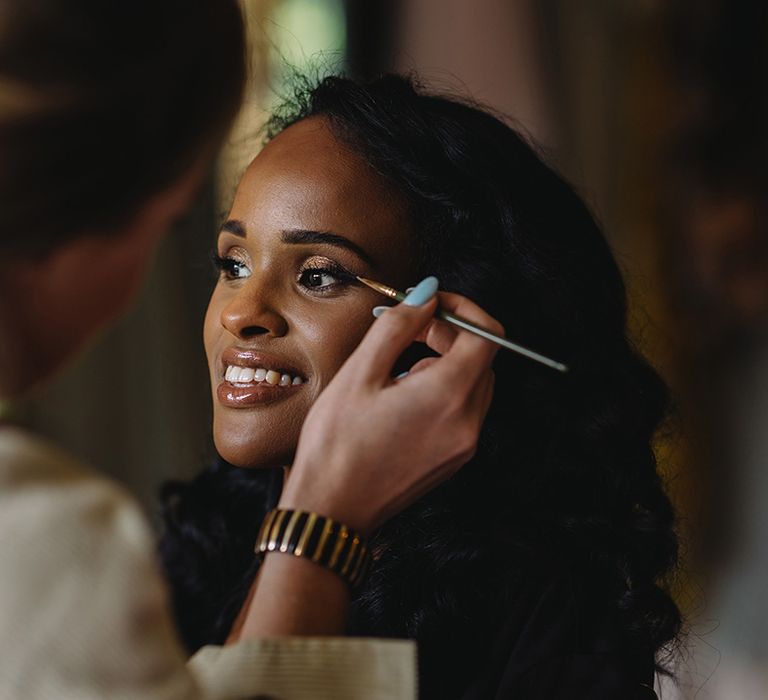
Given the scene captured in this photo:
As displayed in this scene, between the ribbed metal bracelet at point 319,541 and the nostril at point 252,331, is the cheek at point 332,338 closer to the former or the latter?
the nostril at point 252,331

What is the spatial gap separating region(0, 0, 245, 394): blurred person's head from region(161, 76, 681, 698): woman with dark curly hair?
0.48 meters

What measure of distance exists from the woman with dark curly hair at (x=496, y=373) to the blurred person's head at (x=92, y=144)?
0.48 m

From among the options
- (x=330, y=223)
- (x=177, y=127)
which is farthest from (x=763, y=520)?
(x=177, y=127)

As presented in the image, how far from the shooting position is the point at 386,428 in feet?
2.77

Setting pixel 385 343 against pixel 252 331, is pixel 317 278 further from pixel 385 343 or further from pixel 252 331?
pixel 385 343

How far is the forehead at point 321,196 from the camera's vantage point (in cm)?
114

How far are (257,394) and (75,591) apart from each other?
574 millimetres

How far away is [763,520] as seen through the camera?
112 inches

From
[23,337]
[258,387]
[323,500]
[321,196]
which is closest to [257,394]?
[258,387]

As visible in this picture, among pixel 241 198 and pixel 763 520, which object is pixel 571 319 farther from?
pixel 763 520

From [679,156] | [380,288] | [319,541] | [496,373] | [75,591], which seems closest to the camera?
[75,591]

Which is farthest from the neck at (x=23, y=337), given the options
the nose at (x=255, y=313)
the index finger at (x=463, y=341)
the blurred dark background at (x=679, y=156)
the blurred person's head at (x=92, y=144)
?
the blurred dark background at (x=679, y=156)

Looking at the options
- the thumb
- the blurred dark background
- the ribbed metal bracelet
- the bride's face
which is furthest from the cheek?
the blurred dark background

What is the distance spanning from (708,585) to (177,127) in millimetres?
2635
